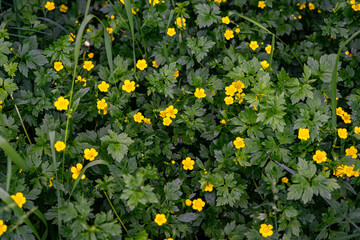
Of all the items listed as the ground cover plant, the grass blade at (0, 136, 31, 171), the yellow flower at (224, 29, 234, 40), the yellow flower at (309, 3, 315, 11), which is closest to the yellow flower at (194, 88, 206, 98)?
the ground cover plant

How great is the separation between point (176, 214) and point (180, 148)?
0.53m

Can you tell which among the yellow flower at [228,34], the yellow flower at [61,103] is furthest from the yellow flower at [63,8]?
the yellow flower at [228,34]

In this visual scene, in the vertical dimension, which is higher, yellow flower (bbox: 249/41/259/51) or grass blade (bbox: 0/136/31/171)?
yellow flower (bbox: 249/41/259/51)

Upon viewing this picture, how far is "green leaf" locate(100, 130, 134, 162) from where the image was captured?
214cm

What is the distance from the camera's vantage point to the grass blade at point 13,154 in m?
1.81

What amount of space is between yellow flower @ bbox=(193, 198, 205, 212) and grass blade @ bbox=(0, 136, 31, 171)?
1026 mm

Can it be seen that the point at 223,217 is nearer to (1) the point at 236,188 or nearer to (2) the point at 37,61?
(1) the point at 236,188

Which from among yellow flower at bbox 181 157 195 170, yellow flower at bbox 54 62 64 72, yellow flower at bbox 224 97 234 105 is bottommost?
yellow flower at bbox 181 157 195 170

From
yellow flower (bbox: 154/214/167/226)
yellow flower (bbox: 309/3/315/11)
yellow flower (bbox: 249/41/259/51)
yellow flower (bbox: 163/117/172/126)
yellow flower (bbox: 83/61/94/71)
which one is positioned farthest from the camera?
yellow flower (bbox: 309/3/315/11)

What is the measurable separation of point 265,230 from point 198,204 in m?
0.44

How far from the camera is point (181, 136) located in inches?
98.3

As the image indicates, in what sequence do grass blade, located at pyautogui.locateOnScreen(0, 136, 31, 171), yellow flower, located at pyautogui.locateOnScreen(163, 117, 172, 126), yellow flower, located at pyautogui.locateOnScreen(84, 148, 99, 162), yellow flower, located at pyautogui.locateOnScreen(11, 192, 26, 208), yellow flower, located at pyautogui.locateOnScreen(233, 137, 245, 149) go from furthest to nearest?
yellow flower, located at pyautogui.locateOnScreen(163, 117, 172, 126)
yellow flower, located at pyautogui.locateOnScreen(233, 137, 245, 149)
yellow flower, located at pyautogui.locateOnScreen(84, 148, 99, 162)
yellow flower, located at pyautogui.locateOnScreen(11, 192, 26, 208)
grass blade, located at pyautogui.locateOnScreen(0, 136, 31, 171)

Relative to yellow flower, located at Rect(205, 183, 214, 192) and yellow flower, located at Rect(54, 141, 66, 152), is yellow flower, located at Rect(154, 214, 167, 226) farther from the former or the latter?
yellow flower, located at Rect(54, 141, 66, 152)

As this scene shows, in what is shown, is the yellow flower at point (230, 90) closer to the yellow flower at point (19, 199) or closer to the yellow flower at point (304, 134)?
the yellow flower at point (304, 134)
